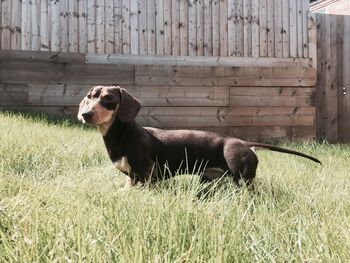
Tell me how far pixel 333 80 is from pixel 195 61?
2.36m

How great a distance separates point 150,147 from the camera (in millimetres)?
3172

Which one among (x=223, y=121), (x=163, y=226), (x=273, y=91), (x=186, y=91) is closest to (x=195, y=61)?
(x=186, y=91)

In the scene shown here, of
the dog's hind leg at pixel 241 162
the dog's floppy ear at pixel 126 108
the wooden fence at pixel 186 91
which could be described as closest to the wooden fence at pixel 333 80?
the wooden fence at pixel 186 91

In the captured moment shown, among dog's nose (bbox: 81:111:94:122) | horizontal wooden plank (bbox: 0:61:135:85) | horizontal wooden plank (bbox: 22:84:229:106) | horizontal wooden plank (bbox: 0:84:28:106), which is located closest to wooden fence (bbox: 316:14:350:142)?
horizontal wooden plank (bbox: 22:84:229:106)

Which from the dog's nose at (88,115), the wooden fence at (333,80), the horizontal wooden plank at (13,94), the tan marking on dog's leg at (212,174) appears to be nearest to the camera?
the dog's nose at (88,115)

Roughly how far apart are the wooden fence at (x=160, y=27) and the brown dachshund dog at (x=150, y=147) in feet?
13.6

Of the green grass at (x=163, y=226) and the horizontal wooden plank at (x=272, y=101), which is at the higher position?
the horizontal wooden plank at (x=272, y=101)

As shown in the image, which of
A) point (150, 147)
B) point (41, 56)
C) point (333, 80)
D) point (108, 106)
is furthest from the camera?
point (333, 80)

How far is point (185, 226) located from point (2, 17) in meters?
6.03

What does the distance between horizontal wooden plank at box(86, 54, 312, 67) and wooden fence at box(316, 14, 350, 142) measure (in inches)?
14.6

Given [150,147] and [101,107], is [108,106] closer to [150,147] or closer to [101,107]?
[101,107]

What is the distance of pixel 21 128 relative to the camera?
4.71 meters

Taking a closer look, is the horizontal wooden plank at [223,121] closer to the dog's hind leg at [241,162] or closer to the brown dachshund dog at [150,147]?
the brown dachshund dog at [150,147]

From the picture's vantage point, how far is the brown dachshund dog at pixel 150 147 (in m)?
3.00
